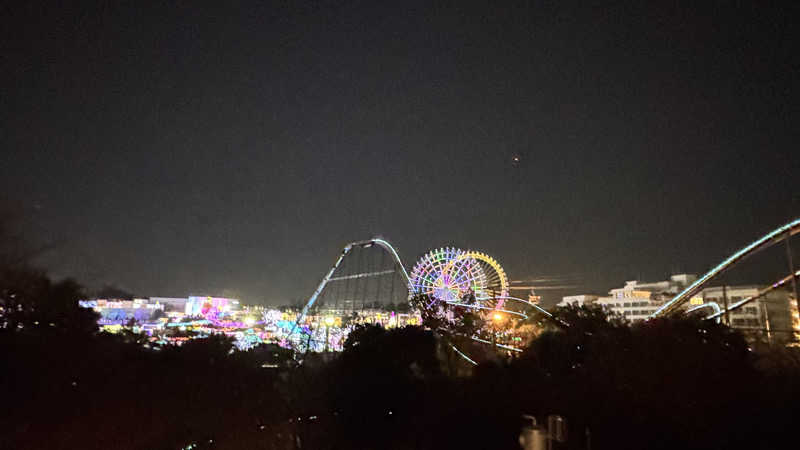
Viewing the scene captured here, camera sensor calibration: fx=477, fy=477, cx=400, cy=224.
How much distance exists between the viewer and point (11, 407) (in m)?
6.91

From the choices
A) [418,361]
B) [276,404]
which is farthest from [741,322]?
[276,404]

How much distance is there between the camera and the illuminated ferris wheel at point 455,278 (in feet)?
107

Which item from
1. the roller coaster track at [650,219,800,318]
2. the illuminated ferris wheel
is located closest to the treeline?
the roller coaster track at [650,219,800,318]

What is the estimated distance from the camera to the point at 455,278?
32.8 metres

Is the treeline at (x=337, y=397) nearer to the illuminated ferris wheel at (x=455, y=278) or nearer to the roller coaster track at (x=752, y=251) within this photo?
the roller coaster track at (x=752, y=251)

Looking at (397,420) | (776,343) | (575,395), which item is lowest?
(397,420)

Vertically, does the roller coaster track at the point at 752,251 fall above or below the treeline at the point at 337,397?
above

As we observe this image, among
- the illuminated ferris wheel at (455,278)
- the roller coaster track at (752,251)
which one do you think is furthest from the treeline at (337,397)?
the illuminated ferris wheel at (455,278)

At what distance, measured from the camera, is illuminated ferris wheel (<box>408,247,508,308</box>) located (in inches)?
1280

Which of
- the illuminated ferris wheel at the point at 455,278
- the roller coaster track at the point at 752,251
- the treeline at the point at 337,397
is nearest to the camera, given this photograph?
the treeline at the point at 337,397

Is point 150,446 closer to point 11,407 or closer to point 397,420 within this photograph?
point 11,407

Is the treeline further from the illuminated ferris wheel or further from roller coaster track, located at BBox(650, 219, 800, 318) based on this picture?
the illuminated ferris wheel

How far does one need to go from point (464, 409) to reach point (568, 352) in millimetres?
8860

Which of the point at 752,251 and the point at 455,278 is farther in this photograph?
the point at 455,278
